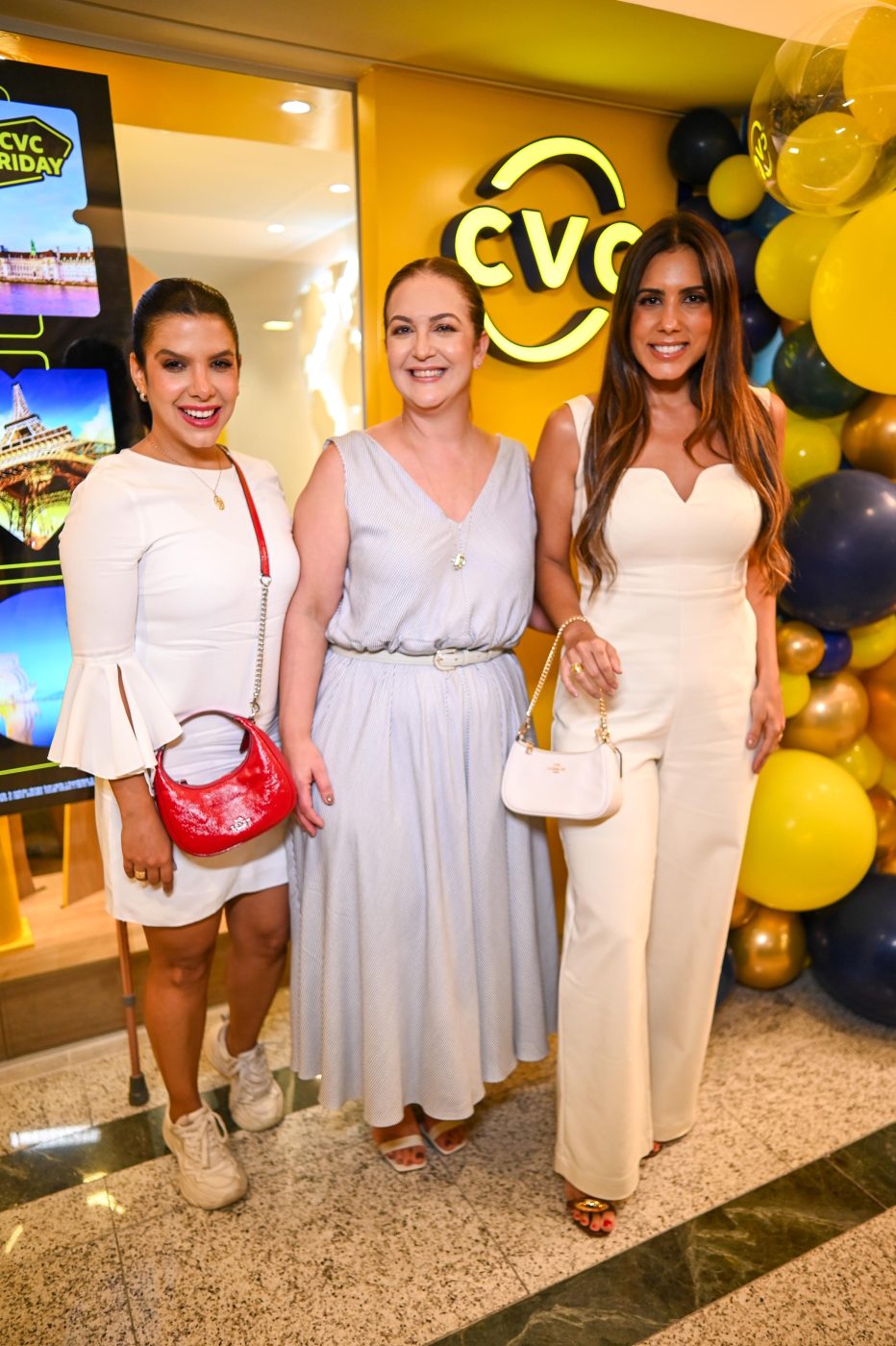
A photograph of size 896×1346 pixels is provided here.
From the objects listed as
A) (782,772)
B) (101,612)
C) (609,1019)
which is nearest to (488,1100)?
(609,1019)

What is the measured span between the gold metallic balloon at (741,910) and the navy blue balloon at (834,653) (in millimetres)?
539

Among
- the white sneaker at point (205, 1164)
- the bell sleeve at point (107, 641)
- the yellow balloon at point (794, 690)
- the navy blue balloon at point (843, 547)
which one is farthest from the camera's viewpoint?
the yellow balloon at point (794, 690)

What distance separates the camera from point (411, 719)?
1917mm

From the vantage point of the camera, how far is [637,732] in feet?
6.24

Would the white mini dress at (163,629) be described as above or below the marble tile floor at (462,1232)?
above

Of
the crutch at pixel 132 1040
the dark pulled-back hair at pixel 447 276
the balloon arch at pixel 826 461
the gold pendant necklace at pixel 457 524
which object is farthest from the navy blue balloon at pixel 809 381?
the crutch at pixel 132 1040

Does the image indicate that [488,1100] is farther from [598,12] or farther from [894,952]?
[598,12]

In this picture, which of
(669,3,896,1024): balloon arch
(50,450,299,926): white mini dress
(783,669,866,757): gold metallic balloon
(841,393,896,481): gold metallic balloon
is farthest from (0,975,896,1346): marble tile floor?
(841,393,896,481): gold metallic balloon

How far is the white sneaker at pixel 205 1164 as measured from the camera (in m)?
2.07

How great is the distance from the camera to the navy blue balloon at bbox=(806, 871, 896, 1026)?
101 inches

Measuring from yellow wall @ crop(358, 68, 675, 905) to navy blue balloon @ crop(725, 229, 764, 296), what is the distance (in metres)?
0.40

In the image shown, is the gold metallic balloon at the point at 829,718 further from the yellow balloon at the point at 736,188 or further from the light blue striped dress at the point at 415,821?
the yellow balloon at the point at 736,188

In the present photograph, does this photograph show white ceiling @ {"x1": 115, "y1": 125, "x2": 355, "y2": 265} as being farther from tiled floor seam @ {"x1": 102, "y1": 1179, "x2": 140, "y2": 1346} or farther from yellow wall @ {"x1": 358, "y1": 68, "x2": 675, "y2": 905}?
tiled floor seam @ {"x1": 102, "y1": 1179, "x2": 140, "y2": 1346}

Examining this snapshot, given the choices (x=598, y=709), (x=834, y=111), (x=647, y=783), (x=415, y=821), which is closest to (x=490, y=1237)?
(x=415, y=821)
